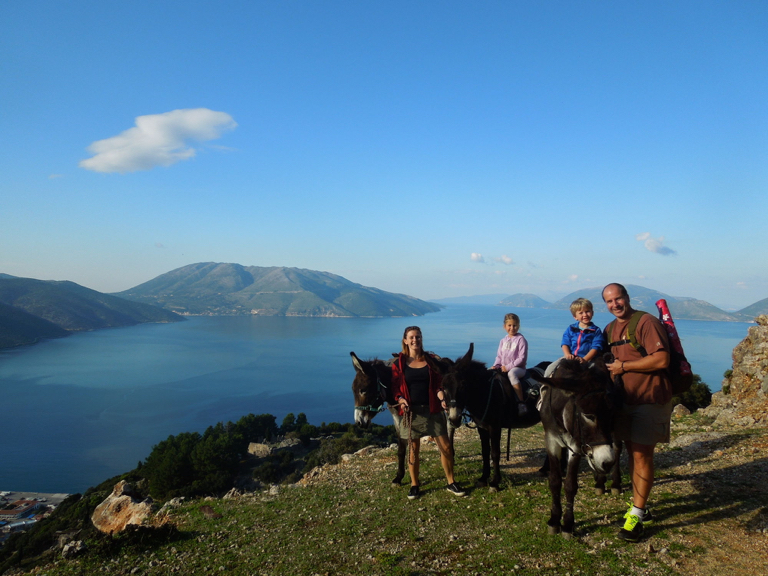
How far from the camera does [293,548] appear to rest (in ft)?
17.6

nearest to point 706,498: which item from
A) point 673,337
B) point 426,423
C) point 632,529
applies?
point 632,529

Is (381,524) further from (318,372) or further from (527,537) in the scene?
(318,372)

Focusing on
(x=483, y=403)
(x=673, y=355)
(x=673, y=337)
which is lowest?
(x=483, y=403)

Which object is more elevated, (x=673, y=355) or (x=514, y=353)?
(x=673, y=355)

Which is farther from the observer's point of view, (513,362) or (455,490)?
(513,362)

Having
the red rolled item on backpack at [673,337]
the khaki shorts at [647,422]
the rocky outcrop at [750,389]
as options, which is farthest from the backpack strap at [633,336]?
the rocky outcrop at [750,389]

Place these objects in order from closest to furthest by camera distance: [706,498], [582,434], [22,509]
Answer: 1. [582,434]
2. [706,498]
3. [22,509]

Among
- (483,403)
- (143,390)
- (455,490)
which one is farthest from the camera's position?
(143,390)

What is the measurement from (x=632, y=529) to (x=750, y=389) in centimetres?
975

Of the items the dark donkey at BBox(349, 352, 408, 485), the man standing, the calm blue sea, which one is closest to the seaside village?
the calm blue sea

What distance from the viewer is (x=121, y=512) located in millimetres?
9086

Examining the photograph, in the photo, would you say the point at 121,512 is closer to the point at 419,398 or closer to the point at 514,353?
the point at 419,398

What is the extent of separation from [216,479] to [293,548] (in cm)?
2477


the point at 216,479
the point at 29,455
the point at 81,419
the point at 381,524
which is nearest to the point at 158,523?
A: the point at 381,524
